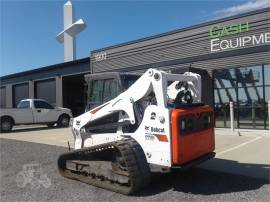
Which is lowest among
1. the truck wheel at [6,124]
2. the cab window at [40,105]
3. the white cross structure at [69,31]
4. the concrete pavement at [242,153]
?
the concrete pavement at [242,153]

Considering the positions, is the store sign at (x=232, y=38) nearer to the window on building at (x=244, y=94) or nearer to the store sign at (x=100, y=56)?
the window on building at (x=244, y=94)

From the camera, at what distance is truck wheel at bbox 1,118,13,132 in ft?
66.4

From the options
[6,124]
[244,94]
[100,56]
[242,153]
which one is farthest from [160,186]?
[100,56]

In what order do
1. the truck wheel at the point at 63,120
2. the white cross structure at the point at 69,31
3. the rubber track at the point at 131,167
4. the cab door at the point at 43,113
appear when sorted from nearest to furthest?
the rubber track at the point at 131,167 < the cab door at the point at 43,113 < the truck wheel at the point at 63,120 < the white cross structure at the point at 69,31

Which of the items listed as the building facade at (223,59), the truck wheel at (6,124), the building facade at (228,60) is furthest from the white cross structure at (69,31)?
the building facade at (228,60)

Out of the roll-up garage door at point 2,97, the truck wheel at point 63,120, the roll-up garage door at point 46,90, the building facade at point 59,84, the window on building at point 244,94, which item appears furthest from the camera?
the roll-up garage door at point 2,97

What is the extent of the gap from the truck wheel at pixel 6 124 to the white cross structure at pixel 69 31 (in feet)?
64.4

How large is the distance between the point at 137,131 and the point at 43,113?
51.9ft

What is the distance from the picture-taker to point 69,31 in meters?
39.6

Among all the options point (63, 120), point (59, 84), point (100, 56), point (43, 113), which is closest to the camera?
point (43, 113)

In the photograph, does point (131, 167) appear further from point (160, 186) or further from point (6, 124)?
point (6, 124)

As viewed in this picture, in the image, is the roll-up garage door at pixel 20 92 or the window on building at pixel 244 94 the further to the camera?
the roll-up garage door at pixel 20 92

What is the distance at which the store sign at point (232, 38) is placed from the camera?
15242mm

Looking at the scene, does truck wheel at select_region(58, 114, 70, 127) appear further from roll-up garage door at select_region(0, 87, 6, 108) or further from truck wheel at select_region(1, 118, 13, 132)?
roll-up garage door at select_region(0, 87, 6, 108)
